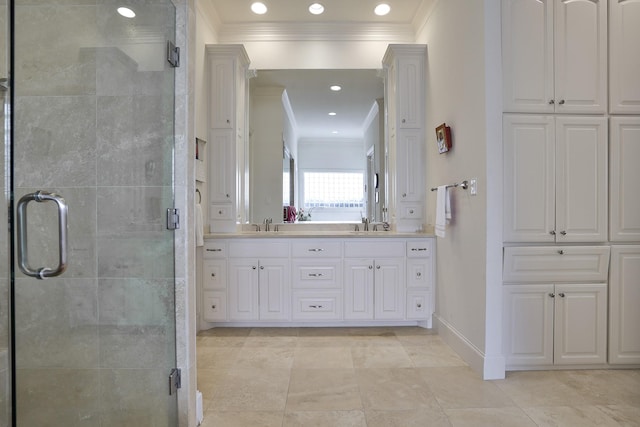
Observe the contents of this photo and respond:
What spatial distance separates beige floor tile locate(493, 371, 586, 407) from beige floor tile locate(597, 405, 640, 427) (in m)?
0.11

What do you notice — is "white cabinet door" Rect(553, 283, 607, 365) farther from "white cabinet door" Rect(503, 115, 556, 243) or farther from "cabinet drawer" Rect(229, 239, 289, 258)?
"cabinet drawer" Rect(229, 239, 289, 258)

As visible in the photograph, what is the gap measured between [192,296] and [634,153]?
2798 mm

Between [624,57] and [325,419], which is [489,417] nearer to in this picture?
[325,419]

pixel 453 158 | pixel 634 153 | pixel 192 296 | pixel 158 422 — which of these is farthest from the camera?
pixel 453 158

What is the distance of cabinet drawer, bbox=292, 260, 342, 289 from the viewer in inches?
124

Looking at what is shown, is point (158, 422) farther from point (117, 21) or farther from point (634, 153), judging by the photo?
point (634, 153)

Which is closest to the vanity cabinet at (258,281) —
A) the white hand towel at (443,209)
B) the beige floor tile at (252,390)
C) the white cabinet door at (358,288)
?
the white cabinet door at (358,288)

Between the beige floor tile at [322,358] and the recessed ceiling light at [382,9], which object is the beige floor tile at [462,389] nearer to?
the beige floor tile at [322,358]

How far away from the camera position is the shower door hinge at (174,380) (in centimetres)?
164

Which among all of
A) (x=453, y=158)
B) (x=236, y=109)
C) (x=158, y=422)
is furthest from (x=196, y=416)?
(x=236, y=109)

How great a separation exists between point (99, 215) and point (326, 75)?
2.71m

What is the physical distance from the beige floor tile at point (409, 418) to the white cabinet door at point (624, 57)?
7.09 feet

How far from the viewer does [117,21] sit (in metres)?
1.68

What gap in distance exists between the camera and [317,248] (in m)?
3.14
